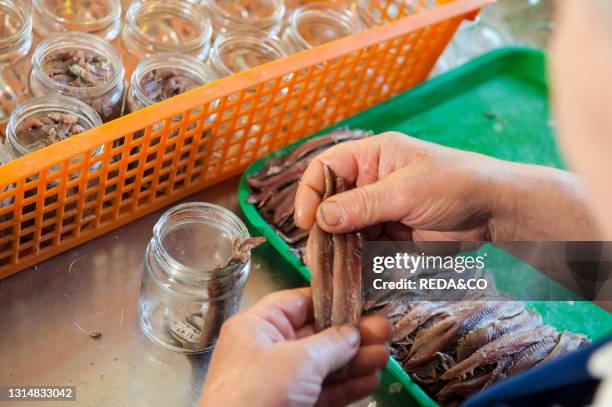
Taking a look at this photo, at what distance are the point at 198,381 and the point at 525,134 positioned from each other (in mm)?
1181

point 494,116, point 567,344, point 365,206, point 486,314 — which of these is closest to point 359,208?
point 365,206

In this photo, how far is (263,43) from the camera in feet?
5.86

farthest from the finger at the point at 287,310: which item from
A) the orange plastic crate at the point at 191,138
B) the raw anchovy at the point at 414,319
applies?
the orange plastic crate at the point at 191,138

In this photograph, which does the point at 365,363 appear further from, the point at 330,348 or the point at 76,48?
the point at 76,48

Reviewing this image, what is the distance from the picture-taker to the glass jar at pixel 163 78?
151 centimetres

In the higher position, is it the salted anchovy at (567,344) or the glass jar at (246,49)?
the glass jar at (246,49)

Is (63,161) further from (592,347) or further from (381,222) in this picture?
(592,347)

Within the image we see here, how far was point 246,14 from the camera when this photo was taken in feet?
6.32

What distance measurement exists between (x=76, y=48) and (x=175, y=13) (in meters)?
0.34

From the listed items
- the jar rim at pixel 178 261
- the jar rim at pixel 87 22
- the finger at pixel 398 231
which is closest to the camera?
the jar rim at pixel 178 261

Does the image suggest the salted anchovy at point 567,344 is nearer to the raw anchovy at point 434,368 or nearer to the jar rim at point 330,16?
the raw anchovy at point 434,368

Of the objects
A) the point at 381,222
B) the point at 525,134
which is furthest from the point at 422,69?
the point at 381,222

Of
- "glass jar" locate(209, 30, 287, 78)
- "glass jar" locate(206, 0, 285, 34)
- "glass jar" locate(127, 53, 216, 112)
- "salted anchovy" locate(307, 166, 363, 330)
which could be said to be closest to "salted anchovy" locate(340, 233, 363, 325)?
"salted anchovy" locate(307, 166, 363, 330)

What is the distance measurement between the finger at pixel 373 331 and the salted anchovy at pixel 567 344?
1.27 feet
